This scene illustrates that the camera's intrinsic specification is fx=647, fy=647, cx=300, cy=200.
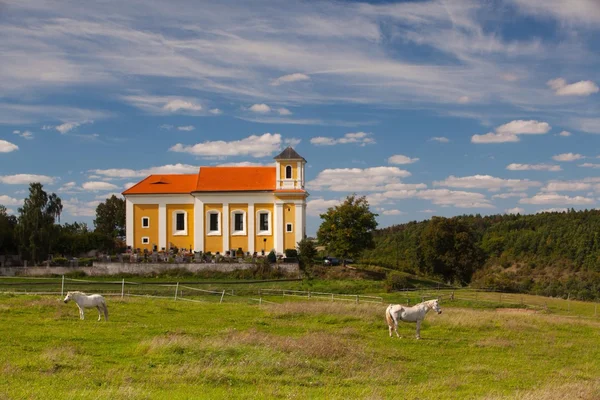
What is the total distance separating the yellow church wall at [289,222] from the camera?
214 feet

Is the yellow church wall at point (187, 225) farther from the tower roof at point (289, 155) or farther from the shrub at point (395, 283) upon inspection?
the shrub at point (395, 283)

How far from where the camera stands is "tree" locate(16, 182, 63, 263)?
6256 centimetres

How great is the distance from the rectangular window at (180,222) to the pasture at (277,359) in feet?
138

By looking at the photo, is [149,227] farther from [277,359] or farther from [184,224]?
[277,359]

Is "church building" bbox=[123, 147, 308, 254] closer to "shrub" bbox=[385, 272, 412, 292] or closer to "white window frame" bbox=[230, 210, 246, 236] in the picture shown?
"white window frame" bbox=[230, 210, 246, 236]

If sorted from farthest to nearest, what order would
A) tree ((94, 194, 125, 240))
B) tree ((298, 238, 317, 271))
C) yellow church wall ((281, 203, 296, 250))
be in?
tree ((94, 194, 125, 240)) → yellow church wall ((281, 203, 296, 250)) → tree ((298, 238, 317, 271))

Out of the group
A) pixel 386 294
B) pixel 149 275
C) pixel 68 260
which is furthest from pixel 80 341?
pixel 68 260

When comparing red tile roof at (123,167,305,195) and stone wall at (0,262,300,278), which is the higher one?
red tile roof at (123,167,305,195)

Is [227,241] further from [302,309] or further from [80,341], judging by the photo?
[80,341]

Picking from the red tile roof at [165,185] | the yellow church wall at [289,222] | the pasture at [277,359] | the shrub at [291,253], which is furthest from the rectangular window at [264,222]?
the pasture at [277,359]

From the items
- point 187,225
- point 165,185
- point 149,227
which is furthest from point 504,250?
point 149,227

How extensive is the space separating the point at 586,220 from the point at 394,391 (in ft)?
437

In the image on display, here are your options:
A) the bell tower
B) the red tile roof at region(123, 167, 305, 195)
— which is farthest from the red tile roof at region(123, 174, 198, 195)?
the bell tower

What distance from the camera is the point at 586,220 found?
13312cm
